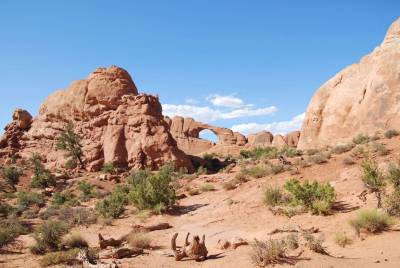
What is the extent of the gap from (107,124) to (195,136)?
32.6 metres

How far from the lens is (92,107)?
34.0 m

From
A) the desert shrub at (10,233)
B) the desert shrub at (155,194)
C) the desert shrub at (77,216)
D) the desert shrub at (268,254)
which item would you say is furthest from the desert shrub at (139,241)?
the desert shrub at (155,194)

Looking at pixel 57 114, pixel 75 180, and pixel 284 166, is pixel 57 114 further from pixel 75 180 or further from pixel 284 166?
pixel 284 166

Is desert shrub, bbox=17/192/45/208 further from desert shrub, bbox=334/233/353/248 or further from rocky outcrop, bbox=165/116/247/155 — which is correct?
rocky outcrop, bbox=165/116/247/155

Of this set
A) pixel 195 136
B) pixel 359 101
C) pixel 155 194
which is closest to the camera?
pixel 155 194

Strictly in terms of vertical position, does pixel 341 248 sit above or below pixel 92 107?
below

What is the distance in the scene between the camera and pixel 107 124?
3175cm

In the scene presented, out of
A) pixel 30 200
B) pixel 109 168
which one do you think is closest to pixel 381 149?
pixel 30 200

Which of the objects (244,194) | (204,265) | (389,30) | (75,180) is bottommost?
(204,265)

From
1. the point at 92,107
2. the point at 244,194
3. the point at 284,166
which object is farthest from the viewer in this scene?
the point at 92,107

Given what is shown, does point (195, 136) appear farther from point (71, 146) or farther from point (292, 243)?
point (292, 243)

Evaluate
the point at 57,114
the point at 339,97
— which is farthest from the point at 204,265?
the point at 57,114

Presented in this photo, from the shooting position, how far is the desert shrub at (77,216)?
1433 centimetres

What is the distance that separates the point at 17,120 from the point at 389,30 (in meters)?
35.6
